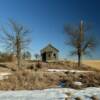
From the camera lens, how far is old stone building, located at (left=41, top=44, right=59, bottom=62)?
60094mm

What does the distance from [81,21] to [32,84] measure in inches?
1471

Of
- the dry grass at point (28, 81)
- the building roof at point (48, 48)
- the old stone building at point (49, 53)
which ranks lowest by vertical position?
the dry grass at point (28, 81)

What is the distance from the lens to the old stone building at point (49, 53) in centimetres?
6009

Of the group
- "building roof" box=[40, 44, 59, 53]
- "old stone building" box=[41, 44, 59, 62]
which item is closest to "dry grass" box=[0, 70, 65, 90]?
"old stone building" box=[41, 44, 59, 62]

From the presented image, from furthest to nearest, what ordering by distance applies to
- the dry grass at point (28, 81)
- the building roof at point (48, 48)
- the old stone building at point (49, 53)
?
the building roof at point (48, 48) → the old stone building at point (49, 53) → the dry grass at point (28, 81)

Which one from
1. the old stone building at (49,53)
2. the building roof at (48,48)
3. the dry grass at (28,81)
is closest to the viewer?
the dry grass at (28,81)

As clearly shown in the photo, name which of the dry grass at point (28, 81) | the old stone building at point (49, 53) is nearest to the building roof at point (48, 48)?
the old stone building at point (49, 53)

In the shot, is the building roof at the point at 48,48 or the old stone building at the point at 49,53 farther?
the building roof at the point at 48,48

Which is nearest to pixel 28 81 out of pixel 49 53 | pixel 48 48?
pixel 49 53

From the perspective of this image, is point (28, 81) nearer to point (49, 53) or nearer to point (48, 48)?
point (49, 53)

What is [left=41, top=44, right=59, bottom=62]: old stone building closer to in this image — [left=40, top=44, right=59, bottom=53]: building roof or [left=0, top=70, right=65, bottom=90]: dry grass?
[left=40, top=44, right=59, bottom=53]: building roof

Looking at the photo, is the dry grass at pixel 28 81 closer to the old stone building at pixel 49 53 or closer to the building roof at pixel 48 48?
the old stone building at pixel 49 53

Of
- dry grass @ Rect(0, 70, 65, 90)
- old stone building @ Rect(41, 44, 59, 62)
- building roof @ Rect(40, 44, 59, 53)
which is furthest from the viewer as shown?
building roof @ Rect(40, 44, 59, 53)

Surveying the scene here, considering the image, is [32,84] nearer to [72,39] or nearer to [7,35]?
[7,35]
